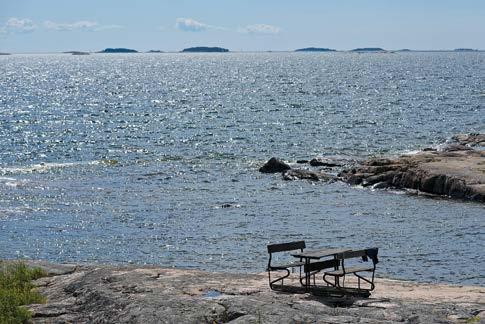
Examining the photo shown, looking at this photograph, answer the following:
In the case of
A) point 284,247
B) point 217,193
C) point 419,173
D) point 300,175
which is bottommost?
point 217,193

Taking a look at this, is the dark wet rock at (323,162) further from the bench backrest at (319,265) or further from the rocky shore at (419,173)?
the bench backrest at (319,265)

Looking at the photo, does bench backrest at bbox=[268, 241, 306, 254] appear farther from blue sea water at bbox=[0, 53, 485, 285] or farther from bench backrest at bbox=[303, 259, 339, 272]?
Result: blue sea water at bbox=[0, 53, 485, 285]

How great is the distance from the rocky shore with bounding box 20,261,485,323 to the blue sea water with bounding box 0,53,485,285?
909 centimetres

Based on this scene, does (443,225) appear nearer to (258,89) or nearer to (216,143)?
(216,143)

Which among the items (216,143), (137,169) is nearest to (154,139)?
(216,143)

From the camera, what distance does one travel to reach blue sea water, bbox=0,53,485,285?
28781mm

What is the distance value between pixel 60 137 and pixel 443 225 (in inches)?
1714

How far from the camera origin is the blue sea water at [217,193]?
2878cm

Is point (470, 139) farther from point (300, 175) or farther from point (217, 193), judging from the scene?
point (217, 193)

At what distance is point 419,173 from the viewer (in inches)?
1587

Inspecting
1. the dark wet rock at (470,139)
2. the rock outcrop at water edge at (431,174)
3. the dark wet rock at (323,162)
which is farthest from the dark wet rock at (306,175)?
the dark wet rock at (470,139)

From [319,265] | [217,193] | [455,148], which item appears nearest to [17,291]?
[319,265]

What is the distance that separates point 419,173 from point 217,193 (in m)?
10.0

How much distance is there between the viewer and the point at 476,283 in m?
23.3
